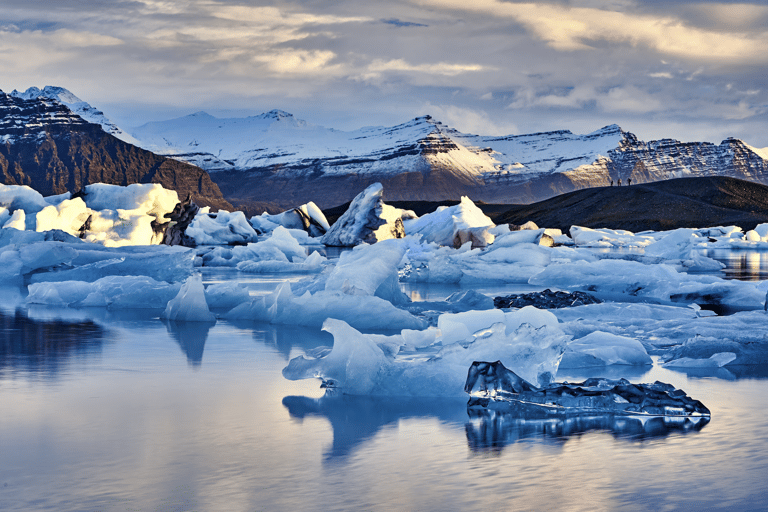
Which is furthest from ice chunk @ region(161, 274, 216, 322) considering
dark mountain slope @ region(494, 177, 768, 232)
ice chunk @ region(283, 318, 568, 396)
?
dark mountain slope @ region(494, 177, 768, 232)

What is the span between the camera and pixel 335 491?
11.1 ft

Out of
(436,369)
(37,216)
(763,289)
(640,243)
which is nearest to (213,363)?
(436,369)

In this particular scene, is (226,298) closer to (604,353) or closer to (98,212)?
(604,353)

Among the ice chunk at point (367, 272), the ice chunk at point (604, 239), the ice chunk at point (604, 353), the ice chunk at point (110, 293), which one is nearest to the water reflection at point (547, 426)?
the ice chunk at point (604, 353)

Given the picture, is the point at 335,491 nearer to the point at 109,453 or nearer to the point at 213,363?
the point at 109,453

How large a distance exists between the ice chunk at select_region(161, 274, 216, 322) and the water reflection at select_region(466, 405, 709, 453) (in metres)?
5.35

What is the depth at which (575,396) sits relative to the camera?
16.1 ft

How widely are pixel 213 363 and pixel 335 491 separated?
3493 millimetres

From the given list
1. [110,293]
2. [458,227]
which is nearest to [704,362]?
[110,293]

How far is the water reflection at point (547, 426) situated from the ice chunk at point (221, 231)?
39.8 metres

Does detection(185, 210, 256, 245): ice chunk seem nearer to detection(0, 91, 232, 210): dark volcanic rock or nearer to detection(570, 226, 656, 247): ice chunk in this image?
detection(570, 226, 656, 247): ice chunk

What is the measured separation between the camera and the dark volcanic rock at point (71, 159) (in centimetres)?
17300

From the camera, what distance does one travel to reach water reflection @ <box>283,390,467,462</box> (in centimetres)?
439

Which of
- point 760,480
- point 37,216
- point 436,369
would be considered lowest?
point 760,480
